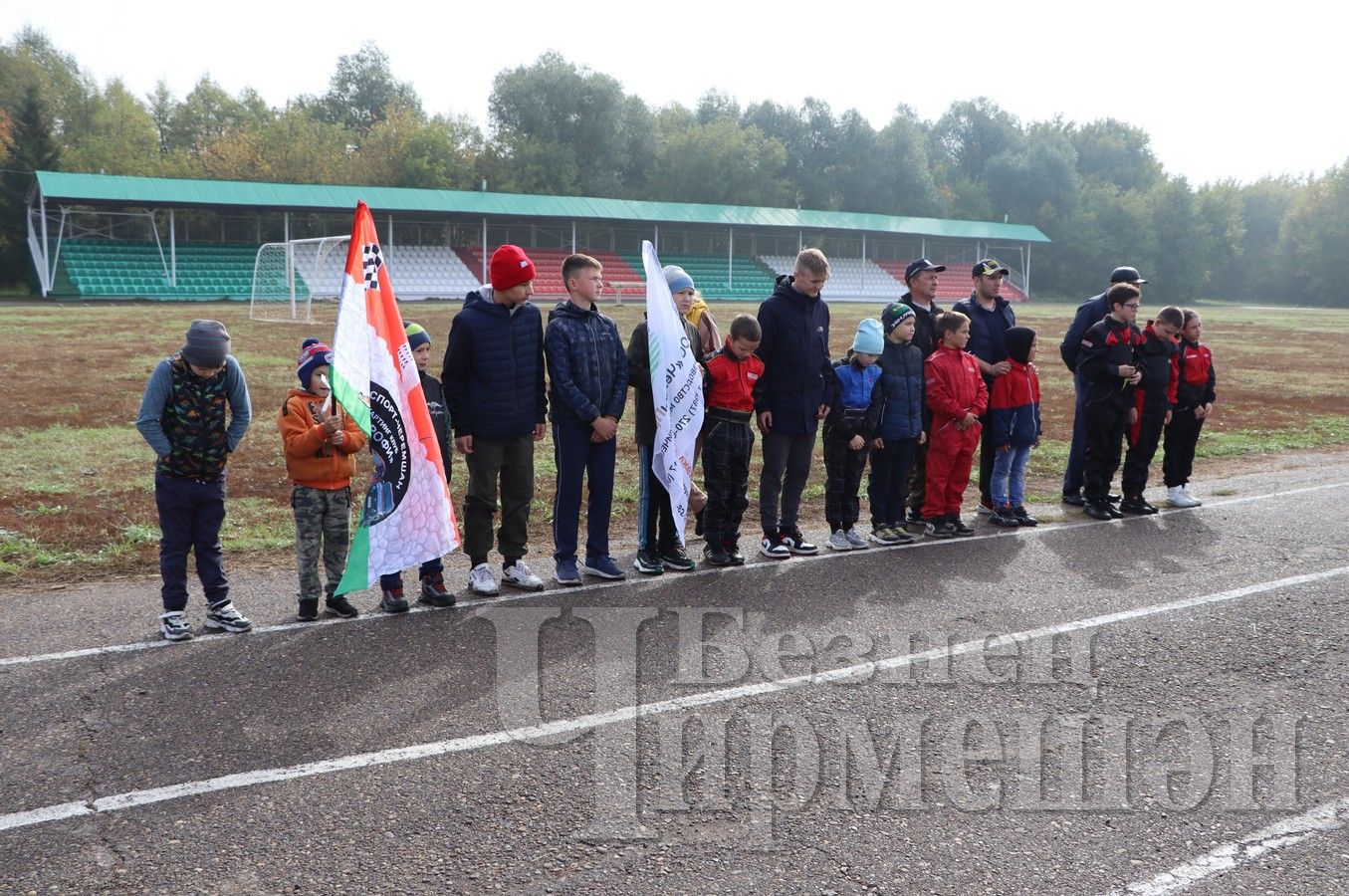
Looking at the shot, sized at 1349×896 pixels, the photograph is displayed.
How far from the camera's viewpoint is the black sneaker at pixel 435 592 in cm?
614

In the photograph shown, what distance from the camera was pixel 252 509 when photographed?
28.8 ft

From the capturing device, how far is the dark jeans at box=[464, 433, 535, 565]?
6434 mm

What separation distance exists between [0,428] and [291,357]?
8.77 metres

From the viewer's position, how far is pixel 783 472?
7680mm

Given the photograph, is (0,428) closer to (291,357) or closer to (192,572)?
(192,572)

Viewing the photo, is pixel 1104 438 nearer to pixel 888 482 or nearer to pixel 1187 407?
pixel 1187 407

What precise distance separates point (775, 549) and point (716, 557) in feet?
1.65

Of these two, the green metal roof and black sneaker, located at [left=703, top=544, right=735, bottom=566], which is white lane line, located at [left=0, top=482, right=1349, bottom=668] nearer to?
black sneaker, located at [left=703, top=544, right=735, bottom=566]

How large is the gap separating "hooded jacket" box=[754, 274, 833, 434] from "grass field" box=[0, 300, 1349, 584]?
55.5 inches

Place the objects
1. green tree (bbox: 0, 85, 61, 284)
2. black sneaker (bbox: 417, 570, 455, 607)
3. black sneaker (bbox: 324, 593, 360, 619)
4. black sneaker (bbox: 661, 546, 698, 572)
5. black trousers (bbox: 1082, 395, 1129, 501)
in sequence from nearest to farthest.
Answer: black sneaker (bbox: 324, 593, 360, 619), black sneaker (bbox: 417, 570, 455, 607), black sneaker (bbox: 661, 546, 698, 572), black trousers (bbox: 1082, 395, 1129, 501), green tree (bbox: 0, 85, 61, 284)

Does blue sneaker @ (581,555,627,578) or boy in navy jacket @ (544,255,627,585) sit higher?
boy in navy jacket @ (544,255,627,585)

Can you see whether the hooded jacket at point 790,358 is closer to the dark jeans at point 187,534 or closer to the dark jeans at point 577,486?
the dark jeans at point 577,486

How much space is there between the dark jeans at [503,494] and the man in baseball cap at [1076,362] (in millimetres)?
5184

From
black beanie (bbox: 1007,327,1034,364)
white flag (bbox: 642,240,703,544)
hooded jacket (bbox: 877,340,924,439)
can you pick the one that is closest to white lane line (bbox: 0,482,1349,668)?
white flag (bbox: 642,240,703,544)
